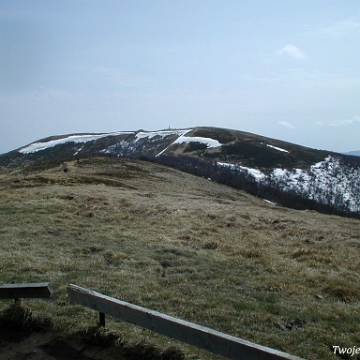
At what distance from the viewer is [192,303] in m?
8.88

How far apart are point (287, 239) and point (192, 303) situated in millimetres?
10782

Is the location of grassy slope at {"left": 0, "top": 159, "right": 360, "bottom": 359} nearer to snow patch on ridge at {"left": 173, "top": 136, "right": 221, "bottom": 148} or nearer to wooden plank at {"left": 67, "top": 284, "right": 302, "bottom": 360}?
wooden plank at {"left": 67, "top": 284, "right": 302, "bottom": 360}

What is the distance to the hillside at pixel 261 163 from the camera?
120m

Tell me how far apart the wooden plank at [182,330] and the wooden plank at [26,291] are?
57cm

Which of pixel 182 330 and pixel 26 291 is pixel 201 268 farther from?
pixel 26 291

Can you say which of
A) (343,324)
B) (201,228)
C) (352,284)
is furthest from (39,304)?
(201,228)

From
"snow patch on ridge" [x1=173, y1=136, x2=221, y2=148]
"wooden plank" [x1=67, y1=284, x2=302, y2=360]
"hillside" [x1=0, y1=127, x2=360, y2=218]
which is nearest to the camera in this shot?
"wooden plank" [x1=67, y1=284, x2=302, y2=360]

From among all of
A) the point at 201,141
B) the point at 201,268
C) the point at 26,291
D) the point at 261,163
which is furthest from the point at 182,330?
the point at 201,141

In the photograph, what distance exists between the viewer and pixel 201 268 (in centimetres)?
1212

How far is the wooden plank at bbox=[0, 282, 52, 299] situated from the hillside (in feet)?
308

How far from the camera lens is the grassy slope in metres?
7.87

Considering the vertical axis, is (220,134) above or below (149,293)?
above

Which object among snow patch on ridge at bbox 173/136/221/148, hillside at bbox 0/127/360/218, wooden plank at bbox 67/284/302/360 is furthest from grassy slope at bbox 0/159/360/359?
snow patch on ridge at bbox 173/136/221/148

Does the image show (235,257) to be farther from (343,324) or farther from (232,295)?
(343,324)
